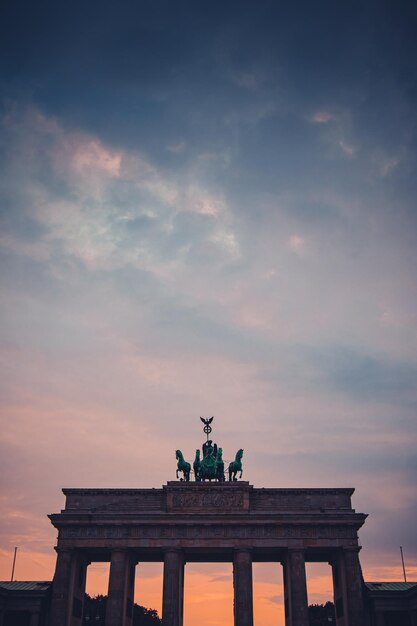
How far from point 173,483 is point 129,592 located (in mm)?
13126

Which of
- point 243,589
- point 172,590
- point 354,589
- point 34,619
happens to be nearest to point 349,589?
point 354,589

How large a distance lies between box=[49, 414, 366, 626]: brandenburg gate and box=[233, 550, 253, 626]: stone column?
10 centimetres

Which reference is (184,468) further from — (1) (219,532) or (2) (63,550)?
(2) (63,550)

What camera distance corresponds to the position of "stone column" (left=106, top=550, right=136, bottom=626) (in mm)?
63906

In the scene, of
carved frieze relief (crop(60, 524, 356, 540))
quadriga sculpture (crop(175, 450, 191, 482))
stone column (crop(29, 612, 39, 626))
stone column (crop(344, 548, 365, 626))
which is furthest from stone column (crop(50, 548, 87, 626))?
stone column (crop(344, 548, 365, 626))

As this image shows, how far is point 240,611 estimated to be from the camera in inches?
2493

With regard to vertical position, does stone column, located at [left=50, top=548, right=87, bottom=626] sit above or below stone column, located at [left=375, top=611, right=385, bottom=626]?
above

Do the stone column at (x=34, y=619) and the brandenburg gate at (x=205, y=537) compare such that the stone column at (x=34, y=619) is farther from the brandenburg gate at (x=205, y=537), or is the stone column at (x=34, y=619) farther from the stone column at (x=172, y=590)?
the stone column at (x=172, y=590)

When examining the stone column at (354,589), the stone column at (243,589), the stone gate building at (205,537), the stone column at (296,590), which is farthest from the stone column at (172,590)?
the stone column at (354,589)

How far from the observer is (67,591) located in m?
65.3

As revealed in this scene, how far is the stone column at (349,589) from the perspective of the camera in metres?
63.4

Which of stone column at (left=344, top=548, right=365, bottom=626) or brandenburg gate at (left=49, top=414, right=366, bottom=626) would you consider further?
brandenburg gate at (left=49, top=414, right=366, bottom=626)

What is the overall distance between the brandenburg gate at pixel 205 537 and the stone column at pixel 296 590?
0.10 metres

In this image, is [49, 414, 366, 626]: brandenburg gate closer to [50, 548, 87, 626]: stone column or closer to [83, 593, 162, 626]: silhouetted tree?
[50, 548, 87, 626]: stone column
